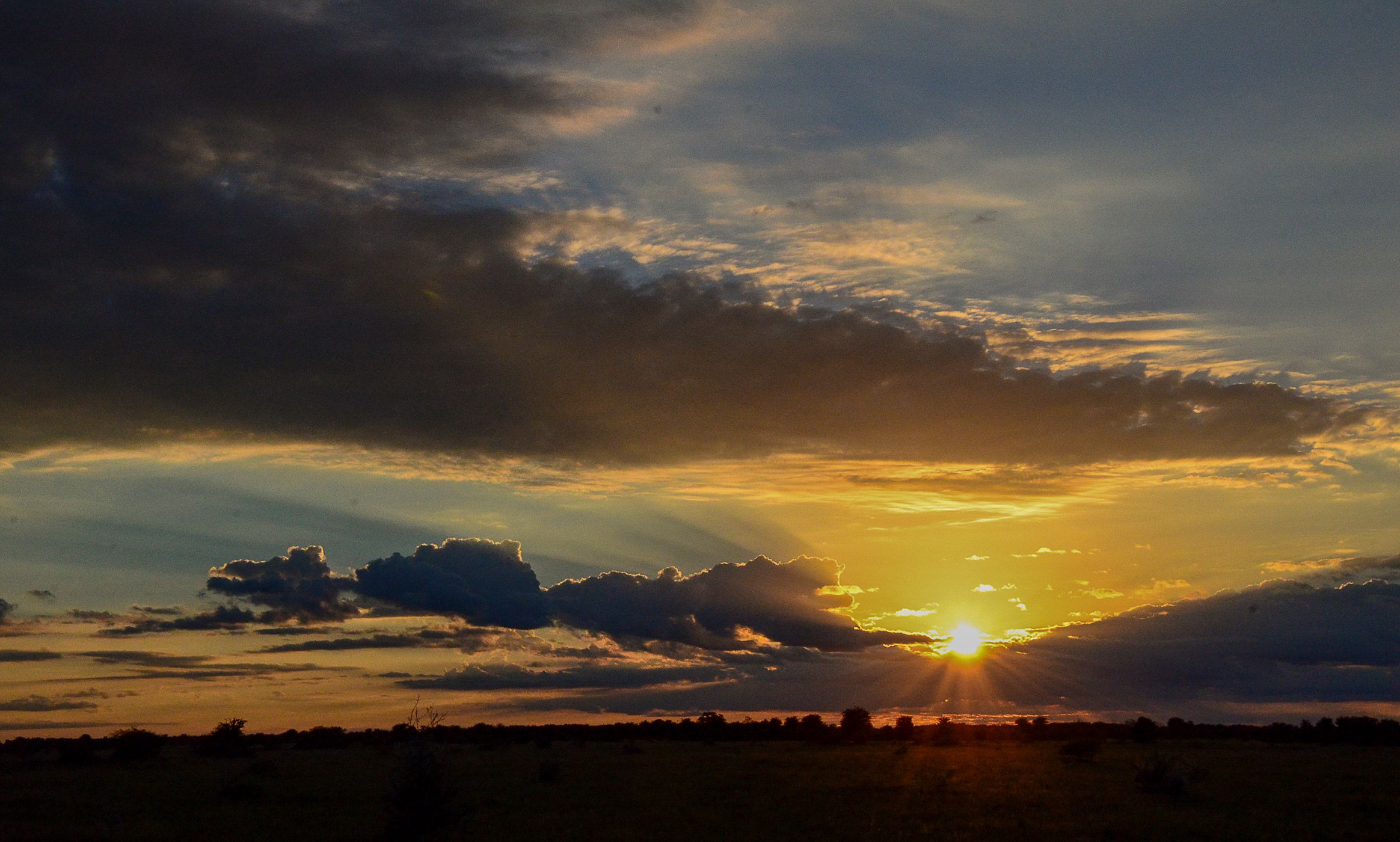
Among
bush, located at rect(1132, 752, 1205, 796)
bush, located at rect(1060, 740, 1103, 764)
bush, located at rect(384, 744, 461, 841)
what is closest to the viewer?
bush, located at rect(384, 744, 461, 841)

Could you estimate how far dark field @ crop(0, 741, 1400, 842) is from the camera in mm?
35938

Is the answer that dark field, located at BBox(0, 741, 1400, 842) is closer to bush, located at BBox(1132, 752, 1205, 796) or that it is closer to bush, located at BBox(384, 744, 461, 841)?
bush, located at BBox(384, 744, 461, 841)

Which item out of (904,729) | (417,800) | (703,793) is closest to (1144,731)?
(904,729)

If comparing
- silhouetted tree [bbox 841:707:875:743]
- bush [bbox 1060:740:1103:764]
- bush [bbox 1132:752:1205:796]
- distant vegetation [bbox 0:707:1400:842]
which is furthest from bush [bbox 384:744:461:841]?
silhouetted tree [bbox 841:707:875:743]

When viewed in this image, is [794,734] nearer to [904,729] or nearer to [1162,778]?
[904,729]

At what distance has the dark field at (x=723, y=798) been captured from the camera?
35938 mm

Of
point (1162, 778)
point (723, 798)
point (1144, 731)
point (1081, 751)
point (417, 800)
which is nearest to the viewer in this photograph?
point (417, 800)

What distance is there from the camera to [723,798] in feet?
156

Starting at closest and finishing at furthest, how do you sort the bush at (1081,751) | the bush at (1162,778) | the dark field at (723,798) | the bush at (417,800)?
the bush at (417,800), the dark field at (723,798), the bush at (1162,778), the bush at (1081,751)

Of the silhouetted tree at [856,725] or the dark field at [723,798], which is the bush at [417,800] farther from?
the silhouetted tree at [856,725]

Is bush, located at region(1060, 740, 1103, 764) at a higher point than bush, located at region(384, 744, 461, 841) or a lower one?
lower

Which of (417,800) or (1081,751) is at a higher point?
(417,800)

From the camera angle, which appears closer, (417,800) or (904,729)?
(417,800)

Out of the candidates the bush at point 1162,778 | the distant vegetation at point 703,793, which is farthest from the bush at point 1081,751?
the bush at point 1162,778
